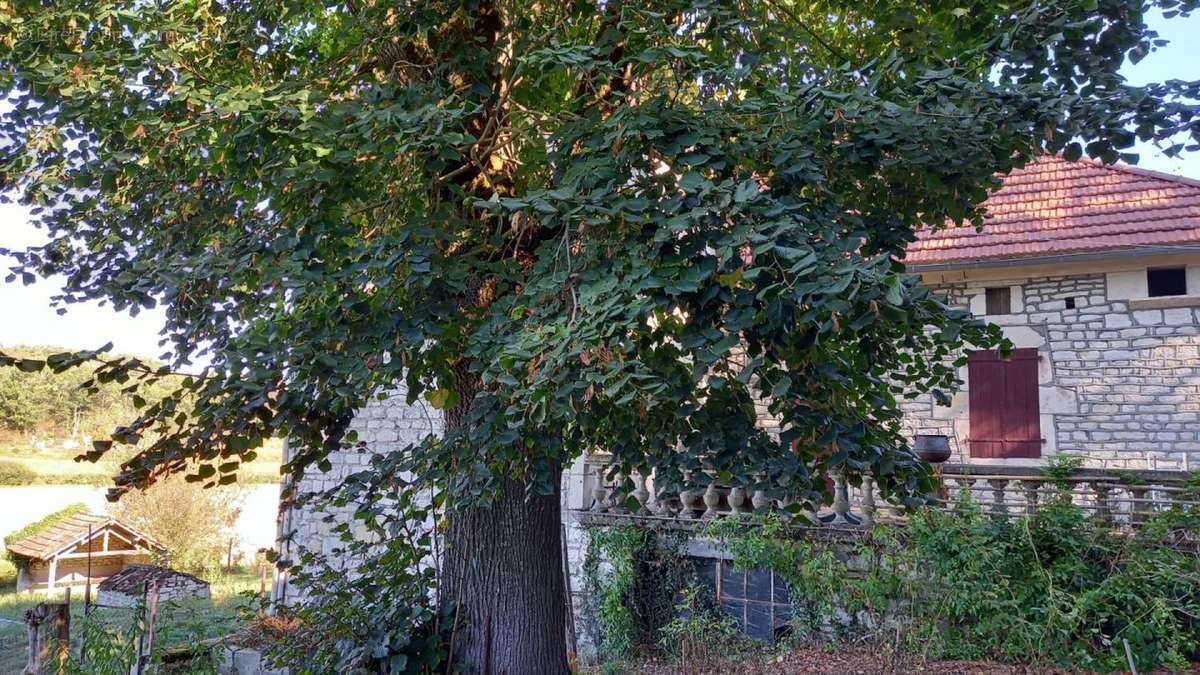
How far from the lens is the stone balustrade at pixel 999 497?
19.4 feet

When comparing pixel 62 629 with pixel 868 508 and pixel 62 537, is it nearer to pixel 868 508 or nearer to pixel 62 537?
pixel 868 508

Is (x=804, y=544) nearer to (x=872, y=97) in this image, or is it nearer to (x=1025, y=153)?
(x=1025, y=153)

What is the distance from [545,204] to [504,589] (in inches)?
100

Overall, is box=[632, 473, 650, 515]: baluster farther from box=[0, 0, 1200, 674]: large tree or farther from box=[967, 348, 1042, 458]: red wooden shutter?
box=[967, 348, 1042, 458]: red wooden shutter

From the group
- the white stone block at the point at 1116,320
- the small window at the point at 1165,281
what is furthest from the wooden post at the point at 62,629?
the small window at the point at 1165,281

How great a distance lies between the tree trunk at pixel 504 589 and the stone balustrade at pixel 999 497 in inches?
33.8

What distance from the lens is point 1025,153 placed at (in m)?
3.92

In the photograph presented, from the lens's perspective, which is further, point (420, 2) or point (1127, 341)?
point (1127, 341)

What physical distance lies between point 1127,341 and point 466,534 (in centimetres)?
760

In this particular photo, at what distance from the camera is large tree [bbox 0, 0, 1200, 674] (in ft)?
9.75

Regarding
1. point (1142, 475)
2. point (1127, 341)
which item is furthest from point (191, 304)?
point (1127, 341)

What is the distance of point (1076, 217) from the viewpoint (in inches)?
364

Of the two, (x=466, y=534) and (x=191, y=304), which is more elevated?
(x=191, y=304)

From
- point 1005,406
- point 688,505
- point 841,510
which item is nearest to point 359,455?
point 688,505
